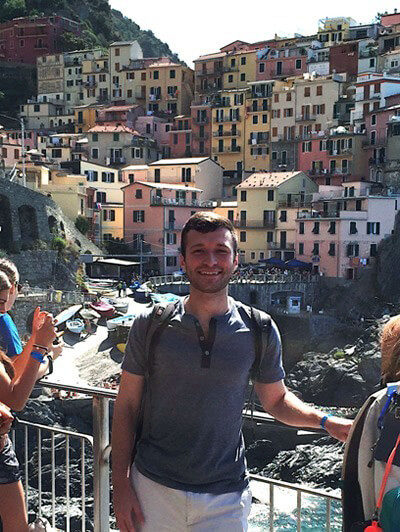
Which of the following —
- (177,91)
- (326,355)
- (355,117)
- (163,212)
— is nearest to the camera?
(326,355)

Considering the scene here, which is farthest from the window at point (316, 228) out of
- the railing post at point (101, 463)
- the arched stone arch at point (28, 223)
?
the railing post at point (101, 463)

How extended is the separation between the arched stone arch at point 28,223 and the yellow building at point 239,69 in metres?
32.1

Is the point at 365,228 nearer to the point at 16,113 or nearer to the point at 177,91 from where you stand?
the point at 177,91

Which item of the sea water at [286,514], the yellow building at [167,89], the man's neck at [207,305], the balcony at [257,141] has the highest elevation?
the yellow building at [167,89]

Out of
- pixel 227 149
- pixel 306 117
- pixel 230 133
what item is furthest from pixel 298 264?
pixel 230 133

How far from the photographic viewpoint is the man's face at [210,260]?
9.15ft

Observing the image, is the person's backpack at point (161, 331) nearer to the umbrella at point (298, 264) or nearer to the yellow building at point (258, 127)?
the umbrella at point (298, 264)

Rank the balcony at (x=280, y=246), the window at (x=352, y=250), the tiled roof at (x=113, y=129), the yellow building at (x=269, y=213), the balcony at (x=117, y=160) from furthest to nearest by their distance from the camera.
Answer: the balcony at (x=117, y=160)
the tiled roof at (x=113, y=129)
the yellow building at (x=269, y=213)
the balcony at (x=280, y=246)
the window at (x=352, y=250)

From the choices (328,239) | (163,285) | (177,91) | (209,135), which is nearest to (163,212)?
(163,285)

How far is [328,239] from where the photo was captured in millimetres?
42938

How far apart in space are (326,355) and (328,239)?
11.3 m

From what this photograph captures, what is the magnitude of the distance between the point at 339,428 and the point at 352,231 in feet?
134

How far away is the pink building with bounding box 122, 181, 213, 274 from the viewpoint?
46.5m

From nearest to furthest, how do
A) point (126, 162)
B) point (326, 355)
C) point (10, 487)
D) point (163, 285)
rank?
point (10, 487) → point (326, 355) → point (163, 285) → point (126, 162)
